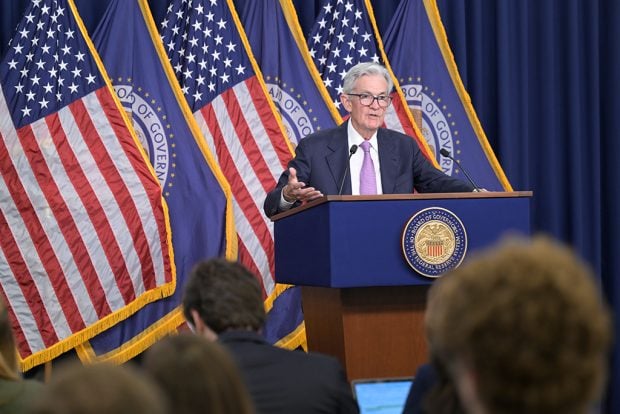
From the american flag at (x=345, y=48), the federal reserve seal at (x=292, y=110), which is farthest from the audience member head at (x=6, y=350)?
the american flag at (x=345, y=48)

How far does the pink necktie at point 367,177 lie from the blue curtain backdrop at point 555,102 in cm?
258

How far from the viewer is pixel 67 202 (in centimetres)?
557

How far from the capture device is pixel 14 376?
1.97 meters

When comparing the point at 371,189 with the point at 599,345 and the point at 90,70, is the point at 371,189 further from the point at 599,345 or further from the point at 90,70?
the point at 599,345

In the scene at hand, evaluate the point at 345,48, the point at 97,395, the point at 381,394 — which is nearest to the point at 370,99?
the point at 345,48

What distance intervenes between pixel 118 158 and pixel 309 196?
2.32 meters

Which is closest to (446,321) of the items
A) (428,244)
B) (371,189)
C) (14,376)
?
(14,376)

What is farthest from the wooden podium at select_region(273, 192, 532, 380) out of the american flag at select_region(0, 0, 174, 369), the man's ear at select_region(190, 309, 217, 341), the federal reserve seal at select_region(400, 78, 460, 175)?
the federal reserve seal at select_region(400, 78, 460, 175)

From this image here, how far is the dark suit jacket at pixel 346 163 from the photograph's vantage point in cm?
436

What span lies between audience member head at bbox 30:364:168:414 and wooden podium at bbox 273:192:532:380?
240 cm

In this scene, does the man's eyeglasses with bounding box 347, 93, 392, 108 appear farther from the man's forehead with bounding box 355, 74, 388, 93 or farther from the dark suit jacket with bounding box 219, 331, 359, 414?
the dark suit jacket with bounding box 219, 331, 359, 414

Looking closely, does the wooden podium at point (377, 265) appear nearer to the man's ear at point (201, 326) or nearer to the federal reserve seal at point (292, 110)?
the man's ear at point (201, 326)

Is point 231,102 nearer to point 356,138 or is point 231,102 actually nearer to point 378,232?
point 356,138

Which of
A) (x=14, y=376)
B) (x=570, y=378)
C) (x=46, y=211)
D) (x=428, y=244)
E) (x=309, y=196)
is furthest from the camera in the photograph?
→ (x=46, y=211)
